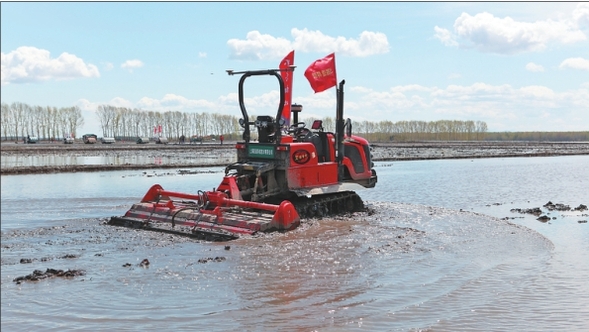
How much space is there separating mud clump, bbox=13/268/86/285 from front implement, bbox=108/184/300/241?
292 centimetres

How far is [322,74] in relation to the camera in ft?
47.3

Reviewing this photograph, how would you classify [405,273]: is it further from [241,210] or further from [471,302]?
[241,210]

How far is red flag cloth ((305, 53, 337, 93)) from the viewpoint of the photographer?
14.3 meters

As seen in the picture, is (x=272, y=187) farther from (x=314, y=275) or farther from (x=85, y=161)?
(x=85, y=161)

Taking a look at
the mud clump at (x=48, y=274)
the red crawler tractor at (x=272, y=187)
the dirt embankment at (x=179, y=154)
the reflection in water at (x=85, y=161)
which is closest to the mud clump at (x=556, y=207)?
the red crawler tractor at (x=272, y=187)

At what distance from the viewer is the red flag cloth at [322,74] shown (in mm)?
14273

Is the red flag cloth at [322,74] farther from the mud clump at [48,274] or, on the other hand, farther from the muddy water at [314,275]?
the mud clump at [48,274]

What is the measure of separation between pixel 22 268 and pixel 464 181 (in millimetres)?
19305

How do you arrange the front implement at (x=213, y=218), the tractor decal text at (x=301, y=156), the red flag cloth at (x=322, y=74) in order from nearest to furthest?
the front implement at (x=213, y=218)
the tractor decal text at (x=301, y=156)
the red flag cloth at (x=322, y=74)

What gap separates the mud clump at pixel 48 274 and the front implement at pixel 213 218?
115 inches

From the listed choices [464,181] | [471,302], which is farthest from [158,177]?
[471,302]

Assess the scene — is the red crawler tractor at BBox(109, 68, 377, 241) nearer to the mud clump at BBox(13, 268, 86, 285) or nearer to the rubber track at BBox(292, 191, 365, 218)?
the rubber track at BBox(292, 191, 365, 218)

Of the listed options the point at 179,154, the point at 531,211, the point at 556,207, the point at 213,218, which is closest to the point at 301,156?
the point at 213,218

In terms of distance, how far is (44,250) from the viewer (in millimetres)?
9242
